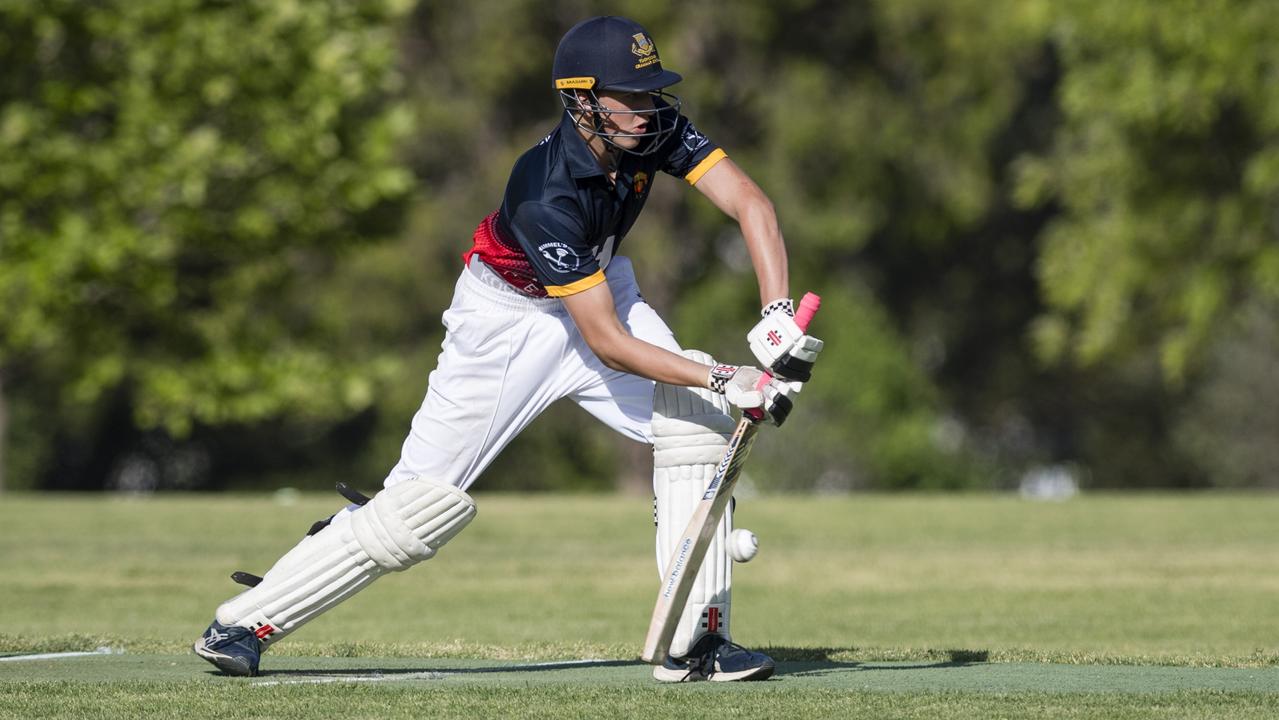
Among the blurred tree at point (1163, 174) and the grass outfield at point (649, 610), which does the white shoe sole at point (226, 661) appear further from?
the blurred tree at point (1163, 174)

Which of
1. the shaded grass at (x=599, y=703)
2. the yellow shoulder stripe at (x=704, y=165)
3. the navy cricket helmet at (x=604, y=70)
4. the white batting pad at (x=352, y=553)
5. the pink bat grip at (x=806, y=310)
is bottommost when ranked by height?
the shaded grass at (x=599, y=703)

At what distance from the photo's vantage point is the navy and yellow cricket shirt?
5.64m

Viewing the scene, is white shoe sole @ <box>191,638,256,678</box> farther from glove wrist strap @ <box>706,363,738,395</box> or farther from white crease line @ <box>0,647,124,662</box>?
glove wrist strap @ <box>706,363,738,395</box>

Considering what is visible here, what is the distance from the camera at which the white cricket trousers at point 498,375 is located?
5957 mm

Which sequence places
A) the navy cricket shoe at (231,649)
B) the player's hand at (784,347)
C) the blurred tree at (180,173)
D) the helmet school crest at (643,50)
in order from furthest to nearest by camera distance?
the blurred tree at (180,173) → the navy cricket shoe at (231,649) → the helmet school crest at (643,50) → the player's hand at (784,347)

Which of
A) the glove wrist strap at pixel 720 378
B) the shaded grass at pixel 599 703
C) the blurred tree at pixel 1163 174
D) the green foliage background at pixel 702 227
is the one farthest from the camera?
the blurred tree at pixel 1163 174

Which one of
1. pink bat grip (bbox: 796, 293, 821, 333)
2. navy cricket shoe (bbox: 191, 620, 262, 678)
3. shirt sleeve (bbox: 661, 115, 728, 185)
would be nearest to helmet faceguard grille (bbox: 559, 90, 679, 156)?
shirt sleeve (bbox: 661, 115, 728, 185)

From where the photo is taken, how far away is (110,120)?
22422 mm

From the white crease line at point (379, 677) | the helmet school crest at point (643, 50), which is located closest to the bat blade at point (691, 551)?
the white crease line at point (379, 677)

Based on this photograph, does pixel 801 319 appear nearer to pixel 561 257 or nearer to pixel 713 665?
pixel 561 257

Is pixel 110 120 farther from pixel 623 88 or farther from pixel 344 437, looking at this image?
pixel 623 88

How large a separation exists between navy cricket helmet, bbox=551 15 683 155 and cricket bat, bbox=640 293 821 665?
A: 774 mm

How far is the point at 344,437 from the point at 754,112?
11056 millimetres

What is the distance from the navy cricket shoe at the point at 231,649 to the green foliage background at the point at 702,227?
49.6 ft
